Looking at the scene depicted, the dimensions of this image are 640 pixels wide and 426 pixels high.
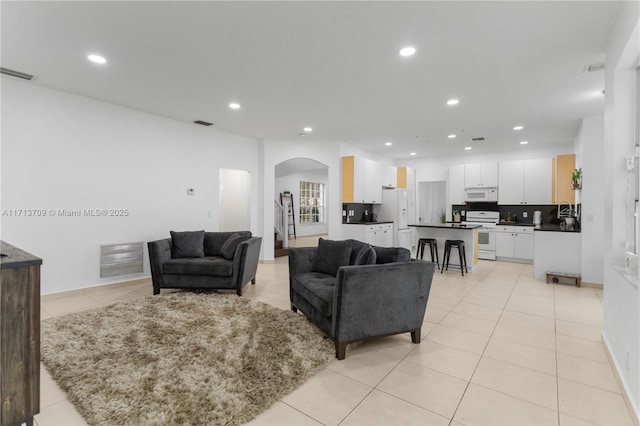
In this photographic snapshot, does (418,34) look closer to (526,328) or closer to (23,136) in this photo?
(526,328)

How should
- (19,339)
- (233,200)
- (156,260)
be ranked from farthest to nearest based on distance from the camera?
1. (233,200)
2. (156,260)
3. (19,339)

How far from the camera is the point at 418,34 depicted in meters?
2.80

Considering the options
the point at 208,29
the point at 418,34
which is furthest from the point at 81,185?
the point at 418,34

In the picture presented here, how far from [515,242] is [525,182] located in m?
1.52

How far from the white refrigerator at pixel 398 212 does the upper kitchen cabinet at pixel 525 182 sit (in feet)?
7.74

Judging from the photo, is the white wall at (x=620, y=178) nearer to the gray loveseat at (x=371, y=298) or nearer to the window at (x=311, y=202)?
the gray loveseat at (x=371, y=298)

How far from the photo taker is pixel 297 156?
7316 mm

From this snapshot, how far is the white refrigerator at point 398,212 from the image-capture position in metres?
8.09

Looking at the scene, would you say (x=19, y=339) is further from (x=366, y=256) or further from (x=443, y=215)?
(x=443, y=215)

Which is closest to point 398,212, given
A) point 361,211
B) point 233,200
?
point 361,211

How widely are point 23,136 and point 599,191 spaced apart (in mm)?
8302

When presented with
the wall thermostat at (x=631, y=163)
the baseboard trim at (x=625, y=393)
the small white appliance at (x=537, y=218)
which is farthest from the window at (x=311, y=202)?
the wall thermostat at (x=631, y=163)

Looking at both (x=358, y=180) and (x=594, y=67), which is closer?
(x=594, y=67)

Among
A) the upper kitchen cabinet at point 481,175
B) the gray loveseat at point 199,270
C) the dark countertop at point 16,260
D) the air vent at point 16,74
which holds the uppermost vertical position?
the air vent at point 16,74
